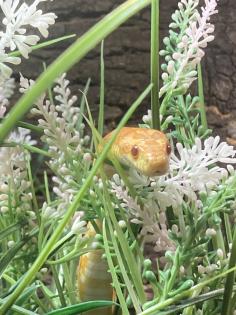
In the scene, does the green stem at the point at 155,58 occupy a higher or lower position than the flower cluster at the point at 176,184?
higher

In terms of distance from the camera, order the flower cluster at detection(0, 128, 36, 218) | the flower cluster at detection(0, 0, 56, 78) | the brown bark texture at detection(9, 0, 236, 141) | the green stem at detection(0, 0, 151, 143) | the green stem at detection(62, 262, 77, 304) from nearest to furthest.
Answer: the green stem at detection(0, 0, 151, 143)
the flower cluster at detection(0, 0, 56, 78)
the flower cluster at detection(0, 128, 36, 218)
the green stem at detection(62, 262, 77, 304)
the brown bark texture at detection(9, 0, 236, 141)

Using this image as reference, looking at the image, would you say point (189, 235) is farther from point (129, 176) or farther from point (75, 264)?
point (75, 264)

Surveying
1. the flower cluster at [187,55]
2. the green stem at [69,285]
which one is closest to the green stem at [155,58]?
the flower cluster at [187,55]

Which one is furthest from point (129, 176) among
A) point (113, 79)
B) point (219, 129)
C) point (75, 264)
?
point (113, 79)

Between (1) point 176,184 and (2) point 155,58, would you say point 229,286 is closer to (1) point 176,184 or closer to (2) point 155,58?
(1) point 176,184

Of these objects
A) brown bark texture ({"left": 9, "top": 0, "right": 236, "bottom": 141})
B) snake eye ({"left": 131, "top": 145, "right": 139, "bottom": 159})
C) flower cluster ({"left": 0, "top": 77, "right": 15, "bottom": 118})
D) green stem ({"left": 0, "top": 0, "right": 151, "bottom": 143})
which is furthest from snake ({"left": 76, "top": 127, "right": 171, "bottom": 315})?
brown bark texture ({"left": 9, "top": 0, "right": 236, "bottom": 141})

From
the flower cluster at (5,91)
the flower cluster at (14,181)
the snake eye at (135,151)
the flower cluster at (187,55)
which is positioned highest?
the flower cluster at (187,55)

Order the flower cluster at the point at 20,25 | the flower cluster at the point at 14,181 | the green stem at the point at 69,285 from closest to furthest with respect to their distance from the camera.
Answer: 1. the flower cluster at the point at 20,25
2. the flower cluster at the point at 14,181
3. the green stem at the point at 69,285

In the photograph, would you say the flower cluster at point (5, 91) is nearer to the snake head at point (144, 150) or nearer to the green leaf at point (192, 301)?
the snake head at point (144, 150)

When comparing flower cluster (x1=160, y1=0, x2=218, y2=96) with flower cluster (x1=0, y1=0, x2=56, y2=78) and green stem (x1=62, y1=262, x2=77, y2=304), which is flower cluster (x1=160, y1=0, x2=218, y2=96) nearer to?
flower cluster (x1=0, y1=0, x2=56, y2=78)
